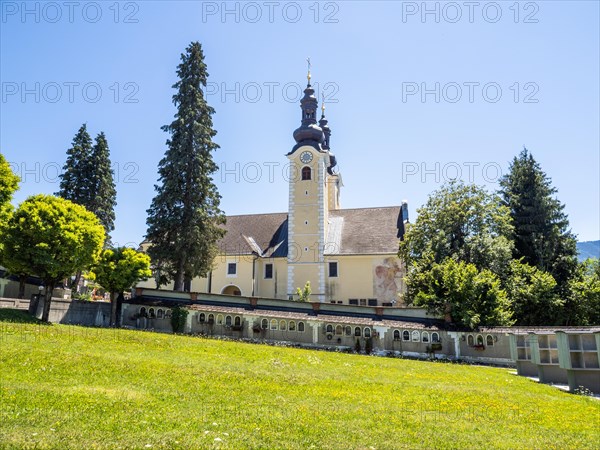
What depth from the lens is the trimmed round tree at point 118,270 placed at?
28406mm

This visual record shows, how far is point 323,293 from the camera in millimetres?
43688

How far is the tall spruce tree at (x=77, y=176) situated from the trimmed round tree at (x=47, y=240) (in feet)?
56.1

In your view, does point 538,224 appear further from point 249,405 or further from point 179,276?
point 249,405

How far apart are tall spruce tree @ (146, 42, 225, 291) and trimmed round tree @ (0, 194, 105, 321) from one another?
882 centimetres

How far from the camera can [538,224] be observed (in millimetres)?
40906

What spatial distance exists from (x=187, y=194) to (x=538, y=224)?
29747mm

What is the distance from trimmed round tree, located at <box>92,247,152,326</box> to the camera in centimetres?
2841

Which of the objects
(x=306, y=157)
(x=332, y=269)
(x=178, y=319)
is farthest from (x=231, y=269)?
(x=178, y=319)

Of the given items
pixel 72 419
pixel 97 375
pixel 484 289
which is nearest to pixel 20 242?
pixel 97 375

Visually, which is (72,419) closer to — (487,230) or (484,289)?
(484,289)

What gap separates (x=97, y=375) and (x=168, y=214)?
23.0m

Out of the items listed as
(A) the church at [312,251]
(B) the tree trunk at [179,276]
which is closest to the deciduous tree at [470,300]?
(A) the church at [312,251]

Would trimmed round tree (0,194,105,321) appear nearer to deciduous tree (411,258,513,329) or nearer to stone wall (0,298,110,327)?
stone wall (0,298,110,327)

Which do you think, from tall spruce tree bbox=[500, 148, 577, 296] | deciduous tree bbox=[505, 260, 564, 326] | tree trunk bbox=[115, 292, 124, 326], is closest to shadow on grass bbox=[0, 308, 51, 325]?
tree trunk bbox=[115, 292, 124, 326]
